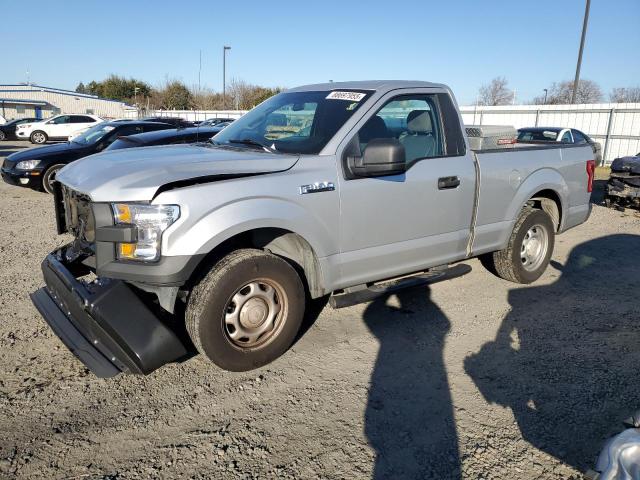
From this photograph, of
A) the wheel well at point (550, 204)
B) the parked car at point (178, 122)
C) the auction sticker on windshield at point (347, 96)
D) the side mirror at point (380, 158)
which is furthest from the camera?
the parked car at point (178, 122)

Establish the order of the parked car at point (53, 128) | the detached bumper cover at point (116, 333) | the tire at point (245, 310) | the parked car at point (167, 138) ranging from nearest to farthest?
the detached bumper cover at point (116, 333) < the tire at point (245, 310) < the parked car at point (167, 138) < the parked car at point (53, 128)

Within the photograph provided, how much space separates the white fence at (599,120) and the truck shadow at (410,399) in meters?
21.4

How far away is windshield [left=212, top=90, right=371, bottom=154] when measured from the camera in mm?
3957

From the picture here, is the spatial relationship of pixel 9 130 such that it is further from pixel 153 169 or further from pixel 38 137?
pixel 153 169

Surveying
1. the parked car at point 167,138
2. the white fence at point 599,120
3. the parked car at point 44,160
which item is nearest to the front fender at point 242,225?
the parked car at point 167,138

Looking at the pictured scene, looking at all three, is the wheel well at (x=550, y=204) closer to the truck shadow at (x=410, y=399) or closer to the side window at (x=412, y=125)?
the side window at (x=412, y=125)

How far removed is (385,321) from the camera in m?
4.52

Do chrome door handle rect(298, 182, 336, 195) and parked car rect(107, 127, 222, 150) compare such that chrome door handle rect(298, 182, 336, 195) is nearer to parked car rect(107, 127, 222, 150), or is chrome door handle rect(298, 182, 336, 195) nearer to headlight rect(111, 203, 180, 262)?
headlight rect(111, 203, 180, 262)

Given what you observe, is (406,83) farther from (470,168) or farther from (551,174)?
(551,174)

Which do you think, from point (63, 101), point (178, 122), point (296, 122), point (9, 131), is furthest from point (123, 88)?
point (296, 122)

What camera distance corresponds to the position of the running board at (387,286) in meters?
3.90

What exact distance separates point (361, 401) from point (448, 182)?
2087 mm

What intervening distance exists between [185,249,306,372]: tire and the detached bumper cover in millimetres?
242

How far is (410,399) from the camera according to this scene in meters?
3.29
